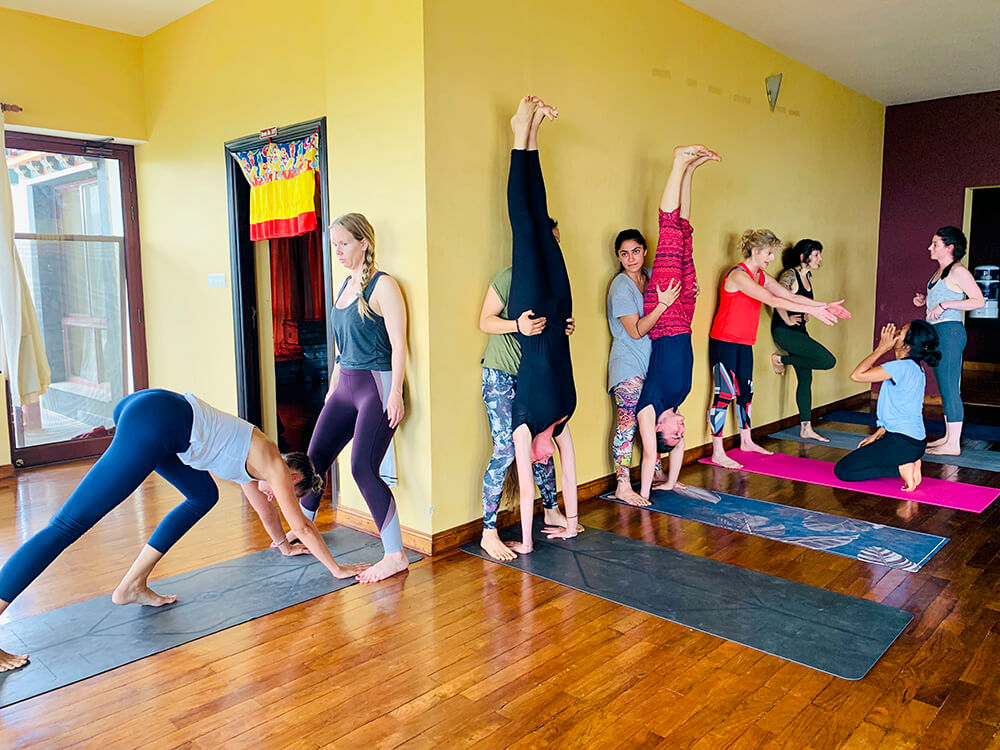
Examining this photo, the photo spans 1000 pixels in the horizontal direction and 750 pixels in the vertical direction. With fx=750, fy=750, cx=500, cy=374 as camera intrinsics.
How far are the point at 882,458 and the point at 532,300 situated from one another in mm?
2561

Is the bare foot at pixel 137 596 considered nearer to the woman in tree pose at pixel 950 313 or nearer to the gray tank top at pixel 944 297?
the woman in tree pose at pixel 950 313

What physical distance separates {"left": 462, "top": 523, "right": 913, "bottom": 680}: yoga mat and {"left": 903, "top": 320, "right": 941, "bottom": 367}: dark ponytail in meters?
1.99

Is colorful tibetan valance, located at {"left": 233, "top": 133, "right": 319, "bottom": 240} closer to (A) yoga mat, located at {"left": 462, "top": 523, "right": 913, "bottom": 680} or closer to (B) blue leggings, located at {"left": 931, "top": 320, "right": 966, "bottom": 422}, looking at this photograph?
(A) yoga mat, located at {"left": 462, "top": 523, "right": 913, "bottom": 680}

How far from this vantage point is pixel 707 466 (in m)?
5.04

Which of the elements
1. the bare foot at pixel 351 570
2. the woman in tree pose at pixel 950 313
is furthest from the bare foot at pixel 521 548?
the woman in tree pose at pixel 950 313

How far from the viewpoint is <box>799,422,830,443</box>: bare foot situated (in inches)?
228

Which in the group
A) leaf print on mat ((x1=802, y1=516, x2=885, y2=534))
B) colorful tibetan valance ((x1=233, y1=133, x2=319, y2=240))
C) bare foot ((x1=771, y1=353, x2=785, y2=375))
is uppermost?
colorful tibetan valance ((x1=233, y1=133, x2=319, y2=240))

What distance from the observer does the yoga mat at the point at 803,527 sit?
137 inches

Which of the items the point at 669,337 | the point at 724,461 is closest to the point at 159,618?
the point at 669,337

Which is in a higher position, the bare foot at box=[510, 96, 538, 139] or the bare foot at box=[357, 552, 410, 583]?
the bare foot at box=[510, 96, 538, 139]

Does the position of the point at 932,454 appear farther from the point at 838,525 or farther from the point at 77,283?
the point at 77,283

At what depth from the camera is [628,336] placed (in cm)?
425

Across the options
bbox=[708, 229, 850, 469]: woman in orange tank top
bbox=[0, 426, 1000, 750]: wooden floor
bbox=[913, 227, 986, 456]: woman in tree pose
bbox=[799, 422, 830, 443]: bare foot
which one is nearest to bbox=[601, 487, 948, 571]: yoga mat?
bbox=[0, 426, 1000, 750]: wooden floor

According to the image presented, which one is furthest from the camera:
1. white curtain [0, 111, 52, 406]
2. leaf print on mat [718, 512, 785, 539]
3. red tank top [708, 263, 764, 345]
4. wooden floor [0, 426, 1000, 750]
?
red tank top [708, 263, 764, 345]
